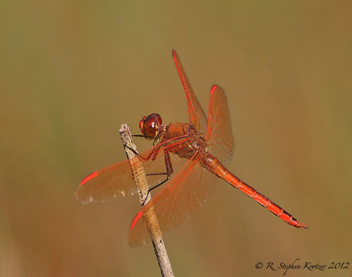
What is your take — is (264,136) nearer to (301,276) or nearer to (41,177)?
(301,276)

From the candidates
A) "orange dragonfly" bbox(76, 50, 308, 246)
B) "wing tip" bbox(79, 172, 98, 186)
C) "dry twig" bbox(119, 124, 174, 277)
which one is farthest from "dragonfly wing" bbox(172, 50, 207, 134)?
"wing tip" bbox(79, 172, 98, 186)

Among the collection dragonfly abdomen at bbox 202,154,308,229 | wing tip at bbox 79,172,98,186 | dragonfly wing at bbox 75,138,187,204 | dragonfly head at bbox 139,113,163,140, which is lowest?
dragonfly abdomen at bbox 202,154,308,229

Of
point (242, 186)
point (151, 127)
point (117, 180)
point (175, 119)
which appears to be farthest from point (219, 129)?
point (117, 180)

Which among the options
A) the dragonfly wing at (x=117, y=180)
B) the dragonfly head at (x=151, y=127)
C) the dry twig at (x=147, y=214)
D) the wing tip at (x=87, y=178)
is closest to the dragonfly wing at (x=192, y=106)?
the dragonfly head at (x=151, y=127)

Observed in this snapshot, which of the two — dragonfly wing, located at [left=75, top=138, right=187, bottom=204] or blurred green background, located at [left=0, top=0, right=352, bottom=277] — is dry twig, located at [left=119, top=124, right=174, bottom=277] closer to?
dragonfly wing, located at [left=75, top=138, right=187, bottom=204]

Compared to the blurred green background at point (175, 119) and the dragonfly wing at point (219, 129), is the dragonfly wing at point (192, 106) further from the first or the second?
the blurred green background at point (175, 119)

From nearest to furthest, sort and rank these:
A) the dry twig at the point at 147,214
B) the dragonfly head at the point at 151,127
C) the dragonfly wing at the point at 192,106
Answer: the dry twig at the point at 147,214, the dragonfly head at the point at 151,127, the dragonfly wing at the point at 192,106

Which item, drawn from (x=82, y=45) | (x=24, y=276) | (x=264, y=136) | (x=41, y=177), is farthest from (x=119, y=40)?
(x=24, y=276)

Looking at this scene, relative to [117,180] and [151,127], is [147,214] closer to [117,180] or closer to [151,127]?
[117,180]
